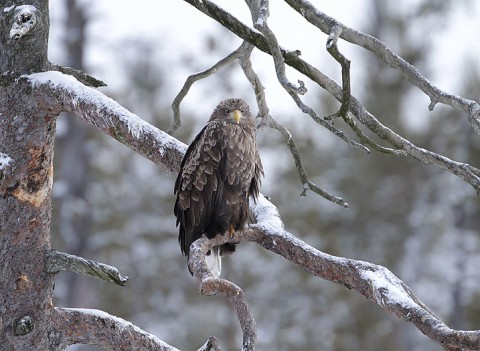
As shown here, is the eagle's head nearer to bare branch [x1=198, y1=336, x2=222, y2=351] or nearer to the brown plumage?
the brown plumage

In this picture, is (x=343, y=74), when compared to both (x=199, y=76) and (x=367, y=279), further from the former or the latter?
(x=199, y=76)

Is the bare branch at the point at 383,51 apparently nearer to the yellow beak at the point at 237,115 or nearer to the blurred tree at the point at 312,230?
the yellow beak at the point at 237,115

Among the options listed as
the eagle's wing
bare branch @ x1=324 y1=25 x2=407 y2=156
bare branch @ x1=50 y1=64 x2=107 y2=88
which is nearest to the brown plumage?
the eagle's wing

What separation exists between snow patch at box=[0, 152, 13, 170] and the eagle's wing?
1286 millimetres

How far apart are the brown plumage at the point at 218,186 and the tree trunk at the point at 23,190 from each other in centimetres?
119

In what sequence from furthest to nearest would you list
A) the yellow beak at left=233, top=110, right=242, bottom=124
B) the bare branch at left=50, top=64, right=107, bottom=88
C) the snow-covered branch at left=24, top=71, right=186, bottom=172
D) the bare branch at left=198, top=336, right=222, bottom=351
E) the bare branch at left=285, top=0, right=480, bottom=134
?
the yellow beak at left=233, top=110, right=242, bottom=124 → the bare branch at left=50, top=64, right=107, bottom=88 → the snow-covered branch at left=24, top=71, right=186, bottom=172 → the bare branch at left=285, top=0, right=480, bottom=134 → the bare branch at left=198, top=336, right=222, bottom=351

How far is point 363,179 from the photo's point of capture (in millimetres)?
18531

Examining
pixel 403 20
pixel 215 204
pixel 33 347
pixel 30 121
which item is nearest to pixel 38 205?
pixel 30 121

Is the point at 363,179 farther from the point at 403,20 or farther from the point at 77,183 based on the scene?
the point at 77,183

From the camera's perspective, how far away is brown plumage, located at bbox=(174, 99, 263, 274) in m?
5.21

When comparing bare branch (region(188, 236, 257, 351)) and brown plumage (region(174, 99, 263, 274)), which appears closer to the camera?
bare branch (region(188, 236, 257, 351))

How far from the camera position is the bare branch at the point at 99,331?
13.3 feet

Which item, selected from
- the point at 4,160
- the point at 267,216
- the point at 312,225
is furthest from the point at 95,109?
the point at 312,225

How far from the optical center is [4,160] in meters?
4.01
